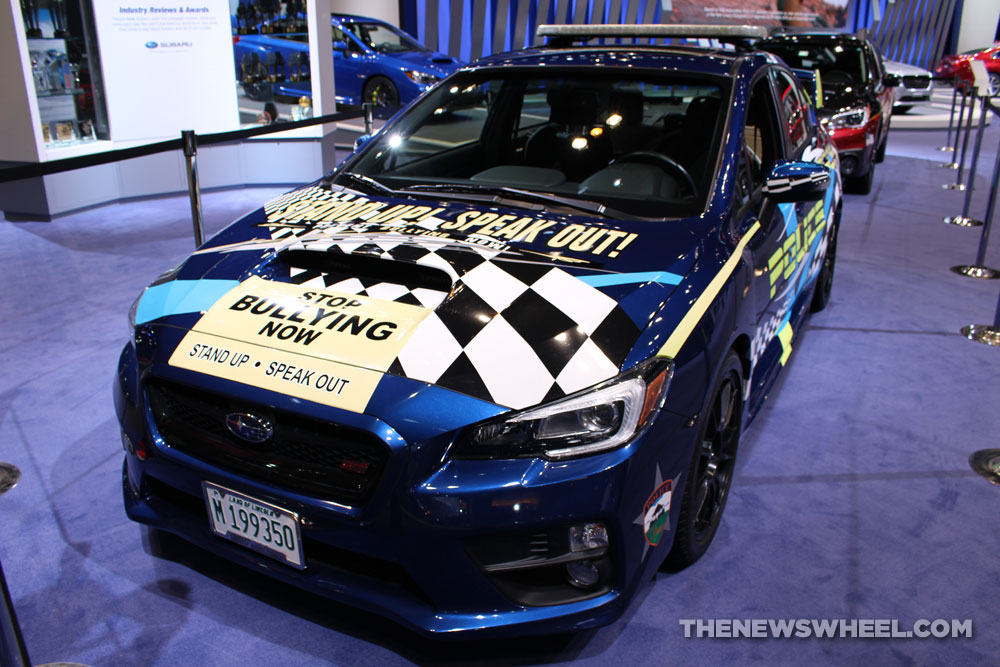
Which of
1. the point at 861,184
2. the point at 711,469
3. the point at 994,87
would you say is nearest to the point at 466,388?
the point at 711,469

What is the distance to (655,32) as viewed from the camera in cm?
304

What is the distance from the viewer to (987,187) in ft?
23.7

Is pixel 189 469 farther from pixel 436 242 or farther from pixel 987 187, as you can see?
pixel 987 187

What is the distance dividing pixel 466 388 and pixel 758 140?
1670mm

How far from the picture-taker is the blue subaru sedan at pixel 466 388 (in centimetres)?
149

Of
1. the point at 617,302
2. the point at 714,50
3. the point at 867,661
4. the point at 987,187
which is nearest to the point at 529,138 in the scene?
the point at 714,50

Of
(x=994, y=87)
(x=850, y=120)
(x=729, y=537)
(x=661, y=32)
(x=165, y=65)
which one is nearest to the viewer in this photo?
(x=729, y=537)

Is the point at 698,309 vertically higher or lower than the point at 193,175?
higher

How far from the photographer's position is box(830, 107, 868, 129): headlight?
6234mm

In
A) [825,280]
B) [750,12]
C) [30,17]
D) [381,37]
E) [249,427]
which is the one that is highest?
[750,12]

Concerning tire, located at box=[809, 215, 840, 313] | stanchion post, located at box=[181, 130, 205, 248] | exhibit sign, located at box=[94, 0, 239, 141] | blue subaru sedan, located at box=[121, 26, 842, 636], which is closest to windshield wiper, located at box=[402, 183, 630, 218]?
blue subaru sedan, located at box=[121, 26, 842, 636]

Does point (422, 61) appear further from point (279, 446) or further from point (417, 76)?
point (279, 446)

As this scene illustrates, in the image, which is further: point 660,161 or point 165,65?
point 165,65

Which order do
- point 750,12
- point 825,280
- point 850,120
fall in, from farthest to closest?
point 750,12, point 850,120, point 825,280
